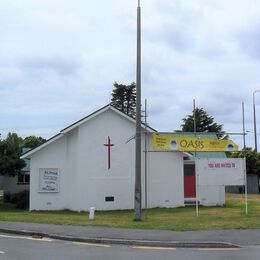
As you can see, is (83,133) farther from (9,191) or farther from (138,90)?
(9,191)

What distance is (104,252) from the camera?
1262 cm

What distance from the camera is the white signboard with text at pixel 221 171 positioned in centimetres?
2266

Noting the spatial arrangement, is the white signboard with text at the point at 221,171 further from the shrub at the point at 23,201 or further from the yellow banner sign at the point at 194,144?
the shrub at the point at 23,201

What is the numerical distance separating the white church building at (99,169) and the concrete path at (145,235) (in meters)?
11.5

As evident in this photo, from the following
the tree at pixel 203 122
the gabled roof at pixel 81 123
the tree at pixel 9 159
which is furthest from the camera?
the tree at pixel 203 122

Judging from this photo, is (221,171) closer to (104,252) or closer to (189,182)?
(189,182)

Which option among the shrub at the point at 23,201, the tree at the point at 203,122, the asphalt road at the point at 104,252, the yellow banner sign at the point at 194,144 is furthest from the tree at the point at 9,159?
the tree at the point at 203,122

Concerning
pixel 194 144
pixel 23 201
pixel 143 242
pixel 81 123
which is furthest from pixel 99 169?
pixel 143 242

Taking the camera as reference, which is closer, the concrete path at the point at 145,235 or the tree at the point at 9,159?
the concrete path at the point at 145,235

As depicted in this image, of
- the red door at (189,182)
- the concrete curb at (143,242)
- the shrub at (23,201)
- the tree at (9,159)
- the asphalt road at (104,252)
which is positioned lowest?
the asphalt road at (104,252)

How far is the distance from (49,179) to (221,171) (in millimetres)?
11710

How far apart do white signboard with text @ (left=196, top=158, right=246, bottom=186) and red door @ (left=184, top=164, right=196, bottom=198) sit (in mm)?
10226

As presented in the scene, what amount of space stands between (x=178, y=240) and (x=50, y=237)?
4016 millimetres

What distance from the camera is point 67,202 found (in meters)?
30.7
